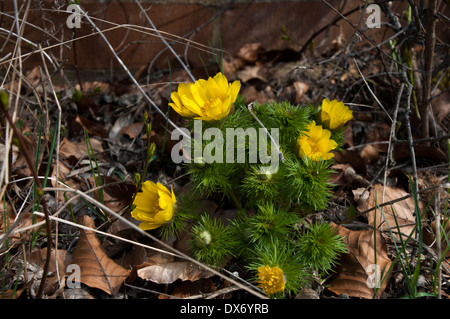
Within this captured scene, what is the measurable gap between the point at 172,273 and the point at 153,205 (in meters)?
0.24

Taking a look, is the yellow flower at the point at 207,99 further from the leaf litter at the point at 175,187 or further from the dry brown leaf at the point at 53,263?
the dry brown leaf at the point at 53,263

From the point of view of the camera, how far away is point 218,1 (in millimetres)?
2289

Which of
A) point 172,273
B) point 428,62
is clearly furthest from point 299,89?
point 172,273

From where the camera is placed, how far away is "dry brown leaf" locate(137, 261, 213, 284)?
1.42 meters

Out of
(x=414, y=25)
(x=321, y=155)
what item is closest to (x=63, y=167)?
(x=321, y=155)

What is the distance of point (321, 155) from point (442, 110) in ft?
3.37

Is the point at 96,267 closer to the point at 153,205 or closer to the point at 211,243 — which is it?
the point at 153,205

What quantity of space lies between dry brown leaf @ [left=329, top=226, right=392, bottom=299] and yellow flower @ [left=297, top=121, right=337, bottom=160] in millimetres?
313

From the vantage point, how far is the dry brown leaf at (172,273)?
1425 mm

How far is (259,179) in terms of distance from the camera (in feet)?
4.53

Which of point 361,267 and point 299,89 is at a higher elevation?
point 299,89

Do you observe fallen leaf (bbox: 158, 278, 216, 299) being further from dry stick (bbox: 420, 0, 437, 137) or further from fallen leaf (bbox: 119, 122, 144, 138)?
dry stick (bbox: 420, 0, 437, 137)

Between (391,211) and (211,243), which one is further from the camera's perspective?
(391,211)

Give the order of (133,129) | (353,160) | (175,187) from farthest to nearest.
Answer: (133,129)
(353,160)
(175,187)
